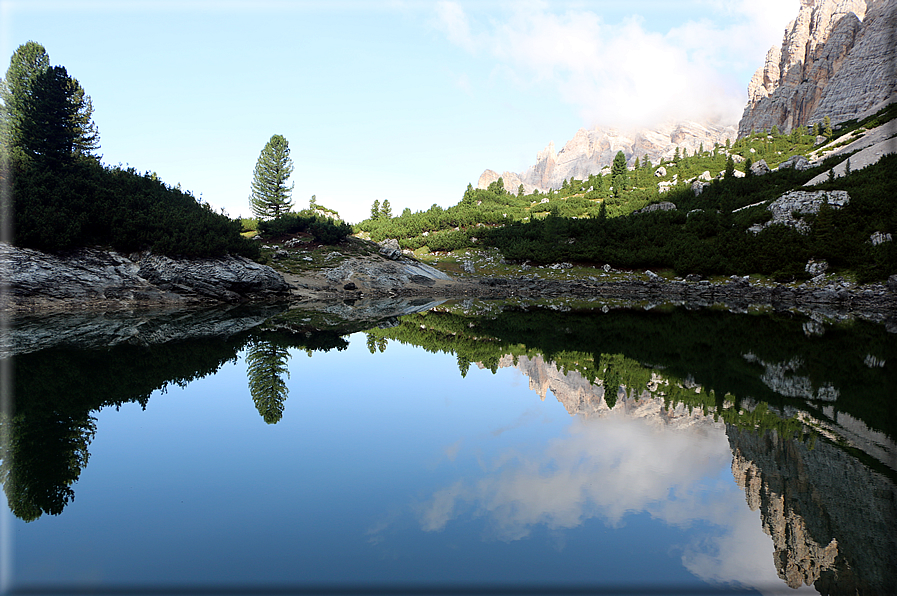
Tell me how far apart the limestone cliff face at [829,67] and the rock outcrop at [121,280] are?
5628 inches

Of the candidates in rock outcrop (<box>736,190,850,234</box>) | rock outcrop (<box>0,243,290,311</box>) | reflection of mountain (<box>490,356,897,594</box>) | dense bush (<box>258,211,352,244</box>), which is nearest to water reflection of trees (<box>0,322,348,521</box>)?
reflection of mountain (<box>490,356,897,594</box>)

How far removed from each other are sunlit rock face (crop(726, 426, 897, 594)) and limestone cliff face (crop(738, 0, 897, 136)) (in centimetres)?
14362

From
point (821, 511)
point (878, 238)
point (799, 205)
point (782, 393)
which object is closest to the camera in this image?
point (821, 511)

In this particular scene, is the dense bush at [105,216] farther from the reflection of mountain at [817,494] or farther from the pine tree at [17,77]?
the reflection of mountain at [817,494]

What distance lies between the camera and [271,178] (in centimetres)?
7256

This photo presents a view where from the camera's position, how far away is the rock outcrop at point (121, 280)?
25188 millimetres

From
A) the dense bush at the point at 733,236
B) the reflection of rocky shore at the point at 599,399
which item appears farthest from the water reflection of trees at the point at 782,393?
the dense bush at the point at 733,236

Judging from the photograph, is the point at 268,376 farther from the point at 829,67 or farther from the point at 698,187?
the point at 829,67

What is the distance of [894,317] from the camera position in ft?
90.4

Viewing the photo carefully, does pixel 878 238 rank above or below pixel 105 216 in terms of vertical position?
above

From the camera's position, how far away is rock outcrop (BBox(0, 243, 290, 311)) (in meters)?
25.2

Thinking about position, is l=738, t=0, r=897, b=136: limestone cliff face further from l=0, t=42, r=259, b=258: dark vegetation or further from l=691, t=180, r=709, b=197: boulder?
l=0, t=42, r=259, b=258: dark vegetation

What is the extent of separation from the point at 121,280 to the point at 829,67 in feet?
580

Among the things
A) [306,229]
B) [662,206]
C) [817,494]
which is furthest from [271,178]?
[817,494]
